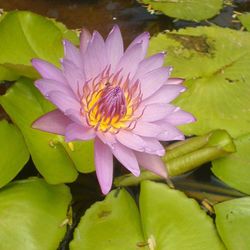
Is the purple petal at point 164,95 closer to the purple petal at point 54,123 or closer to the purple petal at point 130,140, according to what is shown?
the purple petal at point 130,140

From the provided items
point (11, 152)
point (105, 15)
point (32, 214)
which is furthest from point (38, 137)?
point (105, 15)

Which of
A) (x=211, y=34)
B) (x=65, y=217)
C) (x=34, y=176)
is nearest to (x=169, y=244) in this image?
(x=65, y=217)

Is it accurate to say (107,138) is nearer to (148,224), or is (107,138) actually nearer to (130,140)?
(130,140)

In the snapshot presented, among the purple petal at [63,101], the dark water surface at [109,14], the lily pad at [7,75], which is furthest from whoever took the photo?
the dark water surface at [109,14]

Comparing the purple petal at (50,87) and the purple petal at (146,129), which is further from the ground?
the purple petal at (50,87)

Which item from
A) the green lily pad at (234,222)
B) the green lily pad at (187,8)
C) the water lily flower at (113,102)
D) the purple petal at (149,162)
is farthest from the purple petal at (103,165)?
the green lily pad at (187,8)

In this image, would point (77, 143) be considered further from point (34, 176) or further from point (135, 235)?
point (135, 235)

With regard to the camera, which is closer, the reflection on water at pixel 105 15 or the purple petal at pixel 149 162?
the purple petal at pixel 149 162
